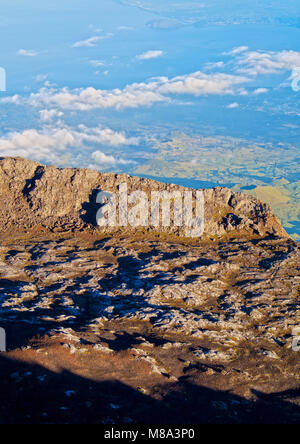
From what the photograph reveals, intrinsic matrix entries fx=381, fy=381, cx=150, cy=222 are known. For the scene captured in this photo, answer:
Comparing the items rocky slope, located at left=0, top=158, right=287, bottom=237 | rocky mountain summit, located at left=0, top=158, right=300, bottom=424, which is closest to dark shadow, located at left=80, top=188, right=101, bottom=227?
rocky slope, located at left=0, top=158, right=287, bottom=237

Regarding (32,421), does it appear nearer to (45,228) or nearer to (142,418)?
(142,418)

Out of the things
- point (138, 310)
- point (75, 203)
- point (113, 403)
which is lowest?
point (113, 403)

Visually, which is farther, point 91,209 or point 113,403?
point 91,209

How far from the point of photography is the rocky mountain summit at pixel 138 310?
3950 cm

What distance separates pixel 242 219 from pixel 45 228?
44.8m

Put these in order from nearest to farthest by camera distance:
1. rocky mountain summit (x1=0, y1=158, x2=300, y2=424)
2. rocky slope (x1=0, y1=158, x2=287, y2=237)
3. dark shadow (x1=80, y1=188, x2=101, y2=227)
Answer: rocky mountain summit (x1=0, y1=158, x2=300, y2=424), rocky slope (x1=0, y1=158, x2=287, y2=237), dark shadow (x1=80, y1=188, x2=101, y2=227)

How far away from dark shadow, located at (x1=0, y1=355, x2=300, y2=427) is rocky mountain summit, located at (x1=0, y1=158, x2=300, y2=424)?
137mm

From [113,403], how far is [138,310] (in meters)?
21.4

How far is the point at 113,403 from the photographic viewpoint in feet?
125

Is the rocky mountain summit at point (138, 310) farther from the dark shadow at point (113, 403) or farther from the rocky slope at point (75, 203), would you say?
the rocky slope at point (75, 203)

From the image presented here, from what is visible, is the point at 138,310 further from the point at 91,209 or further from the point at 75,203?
the point at 75,203

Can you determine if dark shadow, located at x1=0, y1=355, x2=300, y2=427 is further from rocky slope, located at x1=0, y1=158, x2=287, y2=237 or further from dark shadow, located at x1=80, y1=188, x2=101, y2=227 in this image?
dark shadow, located at x1=80, y1=188, x2=101, y2=227

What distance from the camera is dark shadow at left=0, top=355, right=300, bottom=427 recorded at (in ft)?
115

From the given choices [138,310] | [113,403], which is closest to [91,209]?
[138,310]
